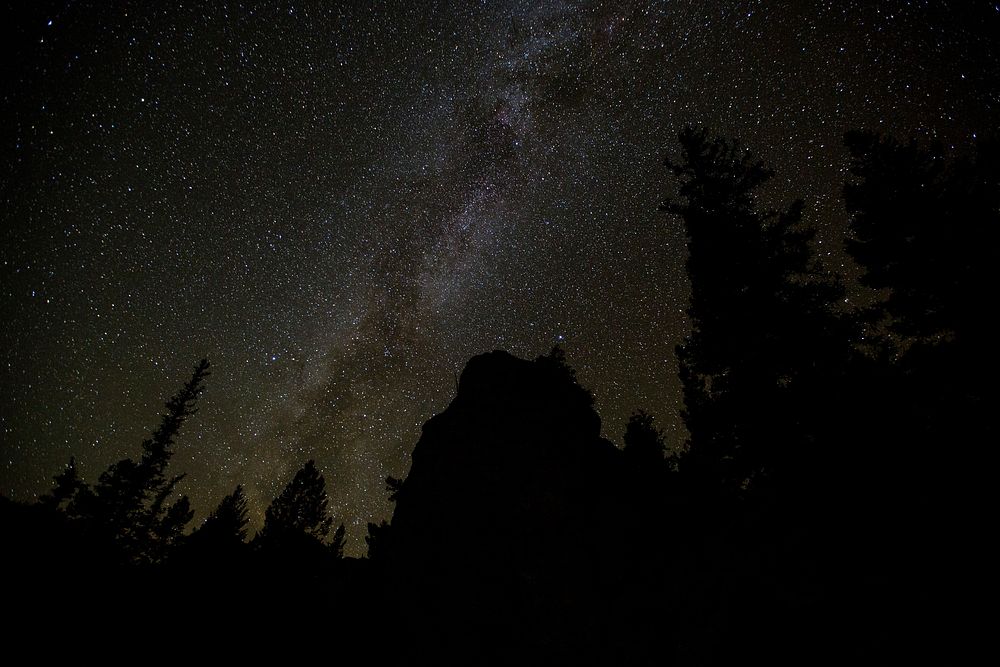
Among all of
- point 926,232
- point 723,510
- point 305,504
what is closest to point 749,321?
point 926,232

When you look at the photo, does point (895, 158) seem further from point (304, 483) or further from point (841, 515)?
point (304, 483)

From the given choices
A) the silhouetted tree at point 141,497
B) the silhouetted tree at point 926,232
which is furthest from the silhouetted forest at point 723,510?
the silhouetted tree at point 141,497

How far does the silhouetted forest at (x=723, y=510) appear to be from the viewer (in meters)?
7.55

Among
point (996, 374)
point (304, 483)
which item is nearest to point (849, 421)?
point (996, 374)

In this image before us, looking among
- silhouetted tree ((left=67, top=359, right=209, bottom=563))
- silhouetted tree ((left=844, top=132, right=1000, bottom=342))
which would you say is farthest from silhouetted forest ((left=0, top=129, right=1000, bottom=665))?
silhouetted tree ((left=67, top=359, right=209, bottom=563))

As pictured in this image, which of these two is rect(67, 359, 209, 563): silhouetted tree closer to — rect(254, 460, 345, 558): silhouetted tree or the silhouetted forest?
rect(254, 460, 345, 558): silhouetted tree

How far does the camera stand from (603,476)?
18672mm

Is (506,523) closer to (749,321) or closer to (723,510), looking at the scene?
(723,510)

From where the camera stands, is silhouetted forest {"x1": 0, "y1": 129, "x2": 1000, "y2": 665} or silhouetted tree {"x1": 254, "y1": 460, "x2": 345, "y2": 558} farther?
silhouetted tree {"x1": 254, "y1": 460, "x2": 345, "y2": 558}

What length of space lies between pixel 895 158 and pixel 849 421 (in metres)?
9.18

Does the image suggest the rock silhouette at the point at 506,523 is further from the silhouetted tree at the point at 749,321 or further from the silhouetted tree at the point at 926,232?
the silhouetted tree at the point at 926,232

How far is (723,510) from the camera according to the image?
49.2 ft

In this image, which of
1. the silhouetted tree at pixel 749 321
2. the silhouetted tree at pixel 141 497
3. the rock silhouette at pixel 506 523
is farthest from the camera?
the silhouetted tree at pixel 141 497

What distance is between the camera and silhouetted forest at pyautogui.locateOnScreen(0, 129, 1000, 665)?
7.55 meters
